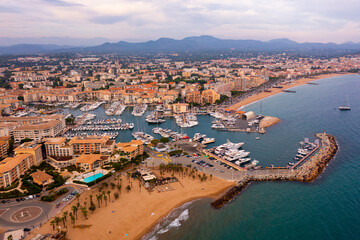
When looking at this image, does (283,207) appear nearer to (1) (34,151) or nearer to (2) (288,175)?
(2) (288,175)

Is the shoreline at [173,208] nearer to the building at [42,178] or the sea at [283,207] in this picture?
the sea at [283,207]

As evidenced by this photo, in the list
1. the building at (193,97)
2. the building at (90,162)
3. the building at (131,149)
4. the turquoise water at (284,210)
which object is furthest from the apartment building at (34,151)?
the building at (193,97)

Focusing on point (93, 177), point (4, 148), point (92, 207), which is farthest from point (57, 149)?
point (92, 207)

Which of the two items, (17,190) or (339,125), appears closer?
(17,190)

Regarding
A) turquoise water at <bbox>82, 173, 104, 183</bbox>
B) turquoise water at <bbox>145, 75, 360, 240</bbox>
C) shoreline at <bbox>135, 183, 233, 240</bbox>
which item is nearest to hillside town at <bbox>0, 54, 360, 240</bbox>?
turquoise water at <bbox>82, 173, 104, 183</bbox>

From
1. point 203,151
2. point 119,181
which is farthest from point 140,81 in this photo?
point 119,181

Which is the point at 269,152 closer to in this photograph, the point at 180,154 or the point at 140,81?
the point at 180,154
